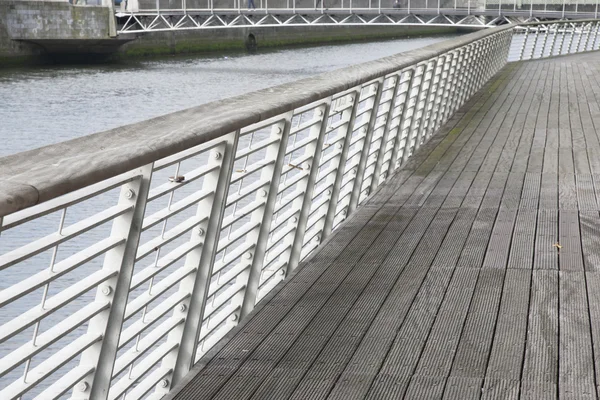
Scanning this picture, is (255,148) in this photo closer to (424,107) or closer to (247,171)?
(247,171)

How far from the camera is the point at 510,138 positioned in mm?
8719

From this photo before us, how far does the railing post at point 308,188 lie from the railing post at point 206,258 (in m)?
1.13

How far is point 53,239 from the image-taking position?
6.34 ft

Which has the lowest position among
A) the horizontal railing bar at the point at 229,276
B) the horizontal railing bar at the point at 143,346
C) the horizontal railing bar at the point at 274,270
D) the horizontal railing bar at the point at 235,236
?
the horizontal railing bar at the point at 274,270

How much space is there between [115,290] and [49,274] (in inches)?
14.9

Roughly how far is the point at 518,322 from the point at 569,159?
169 inches

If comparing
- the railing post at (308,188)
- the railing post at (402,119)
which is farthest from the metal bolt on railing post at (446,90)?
the railing post at (308,188)

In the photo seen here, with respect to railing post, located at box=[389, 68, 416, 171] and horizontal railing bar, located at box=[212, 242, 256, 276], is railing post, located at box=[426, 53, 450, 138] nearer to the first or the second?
railing post, located at box=[389, 68, 416, 171]

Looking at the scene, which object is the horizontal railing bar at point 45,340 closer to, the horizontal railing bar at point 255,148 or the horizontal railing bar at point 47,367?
Answer: the horizontal railing bar at point 47,367

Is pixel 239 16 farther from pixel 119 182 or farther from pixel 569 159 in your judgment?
pixel 119 182

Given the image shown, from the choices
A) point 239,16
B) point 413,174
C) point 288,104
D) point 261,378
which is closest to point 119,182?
point 261,378

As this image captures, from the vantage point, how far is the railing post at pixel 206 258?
2.93m

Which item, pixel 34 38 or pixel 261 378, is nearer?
pixel 261 378

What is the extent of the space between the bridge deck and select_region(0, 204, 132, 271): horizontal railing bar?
0.66 m
